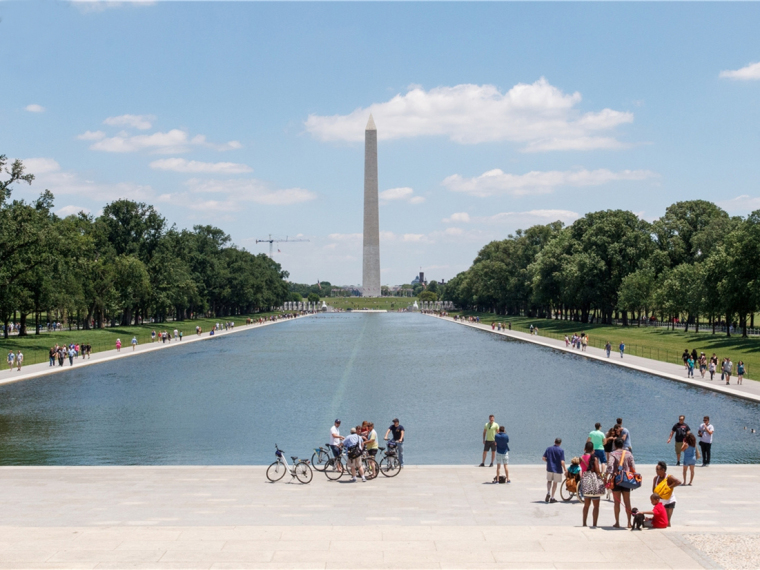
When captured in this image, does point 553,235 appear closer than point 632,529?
No

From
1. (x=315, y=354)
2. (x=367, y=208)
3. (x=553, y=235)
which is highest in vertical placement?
(x=367, y=208)

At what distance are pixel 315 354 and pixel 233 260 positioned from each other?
79003mm

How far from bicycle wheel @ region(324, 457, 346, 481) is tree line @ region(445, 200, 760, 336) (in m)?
49.3

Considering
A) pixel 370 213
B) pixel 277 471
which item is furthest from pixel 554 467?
pixel 370 213

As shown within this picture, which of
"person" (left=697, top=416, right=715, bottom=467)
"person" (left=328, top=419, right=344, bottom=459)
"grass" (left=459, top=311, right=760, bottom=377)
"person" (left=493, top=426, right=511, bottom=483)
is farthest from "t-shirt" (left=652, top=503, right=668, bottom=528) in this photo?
"grass" (left=459, top=311, right=760, bottom=377)

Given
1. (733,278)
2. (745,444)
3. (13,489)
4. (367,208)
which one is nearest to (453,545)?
(13,489)

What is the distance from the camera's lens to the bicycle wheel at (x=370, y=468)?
57.4 ft

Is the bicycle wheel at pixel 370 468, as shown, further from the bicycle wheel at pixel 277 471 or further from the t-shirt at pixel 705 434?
the t-shirt at pixel 705 434

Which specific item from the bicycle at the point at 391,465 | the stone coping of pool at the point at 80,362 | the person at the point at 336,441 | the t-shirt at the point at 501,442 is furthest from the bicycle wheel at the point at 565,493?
the stone coping of pool at the point at 80,362

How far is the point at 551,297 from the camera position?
3757 inches

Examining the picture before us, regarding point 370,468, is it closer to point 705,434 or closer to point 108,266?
point 705,434

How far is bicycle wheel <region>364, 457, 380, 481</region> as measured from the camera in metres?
17.5

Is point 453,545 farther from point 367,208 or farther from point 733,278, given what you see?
point 367,208

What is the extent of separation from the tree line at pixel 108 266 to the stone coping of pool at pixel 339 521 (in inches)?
1813
